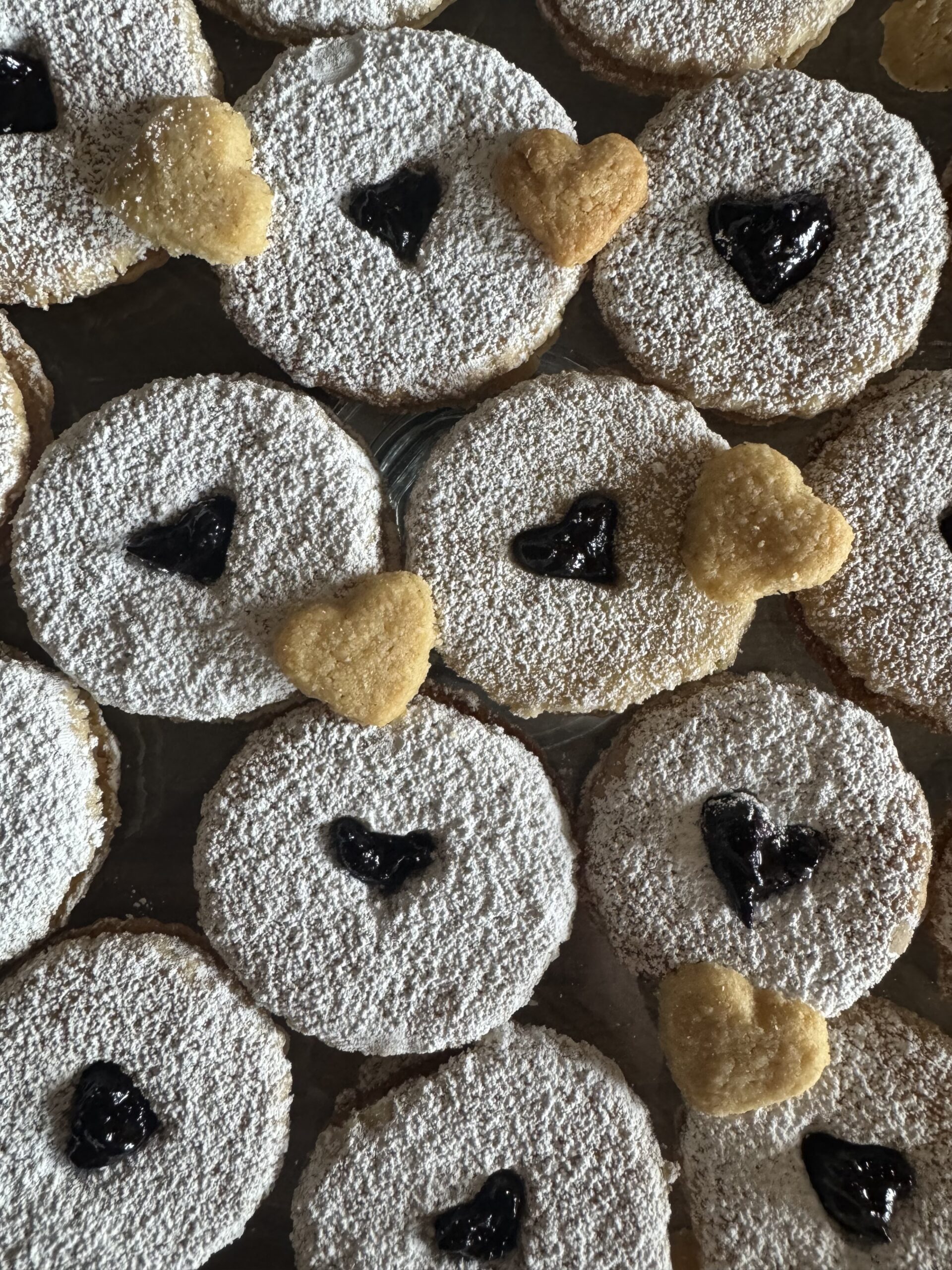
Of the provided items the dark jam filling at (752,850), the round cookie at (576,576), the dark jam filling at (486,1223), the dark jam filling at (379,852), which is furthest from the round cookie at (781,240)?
the dark jam filling at (486,1223)

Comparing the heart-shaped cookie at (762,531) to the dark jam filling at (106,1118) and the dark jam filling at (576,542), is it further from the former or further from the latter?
the dark jam filling at (106,1118)

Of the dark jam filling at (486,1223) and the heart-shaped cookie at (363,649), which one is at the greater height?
the heart-shaped cookie at (363,649)

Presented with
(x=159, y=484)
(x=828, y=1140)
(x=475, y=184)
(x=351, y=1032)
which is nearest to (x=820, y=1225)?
(x=828, y=1140)

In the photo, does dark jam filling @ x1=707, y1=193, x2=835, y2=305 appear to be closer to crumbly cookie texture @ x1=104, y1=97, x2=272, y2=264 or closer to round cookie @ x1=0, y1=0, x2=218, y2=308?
crumbly cookie texture @ x1=104, y1=97, x2=272, y2=264

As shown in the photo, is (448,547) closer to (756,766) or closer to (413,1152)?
(756,766)

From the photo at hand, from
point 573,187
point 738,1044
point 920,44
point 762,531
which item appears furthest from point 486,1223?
point 920,44

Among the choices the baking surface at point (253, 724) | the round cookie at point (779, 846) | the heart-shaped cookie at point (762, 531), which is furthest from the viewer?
the baking surface at point (253, 724)
